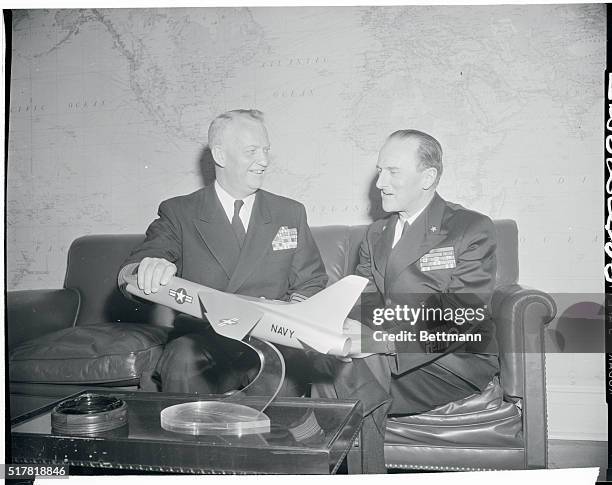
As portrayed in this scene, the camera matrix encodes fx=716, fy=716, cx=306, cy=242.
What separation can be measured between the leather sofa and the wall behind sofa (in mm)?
76

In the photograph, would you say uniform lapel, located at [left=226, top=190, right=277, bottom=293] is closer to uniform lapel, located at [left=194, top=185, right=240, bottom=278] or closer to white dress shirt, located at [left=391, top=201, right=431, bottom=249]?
uniform lapel, located at [left=194, top=185, right=240, bottom=278]

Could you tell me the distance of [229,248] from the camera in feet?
7.54

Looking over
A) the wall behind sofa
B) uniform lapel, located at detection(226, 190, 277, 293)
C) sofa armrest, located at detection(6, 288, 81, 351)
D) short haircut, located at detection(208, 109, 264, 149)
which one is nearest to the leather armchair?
the wall behind sofa

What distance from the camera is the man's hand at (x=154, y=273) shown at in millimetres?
2168

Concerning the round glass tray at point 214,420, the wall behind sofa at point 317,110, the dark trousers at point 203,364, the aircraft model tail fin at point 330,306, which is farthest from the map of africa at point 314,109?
the round glass tray at point 214,420

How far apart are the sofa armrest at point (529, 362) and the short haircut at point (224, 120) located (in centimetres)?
97

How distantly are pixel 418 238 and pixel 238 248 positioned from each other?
22.6 inches

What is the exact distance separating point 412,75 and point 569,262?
0.77m

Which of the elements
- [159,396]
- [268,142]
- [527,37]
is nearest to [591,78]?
[527,37]

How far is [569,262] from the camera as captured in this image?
225 centimetres

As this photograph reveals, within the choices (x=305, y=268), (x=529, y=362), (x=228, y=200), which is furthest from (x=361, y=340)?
(x=228, y=200)

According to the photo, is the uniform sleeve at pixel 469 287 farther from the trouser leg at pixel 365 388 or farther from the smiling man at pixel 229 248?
the smiling man at pixel 229 248

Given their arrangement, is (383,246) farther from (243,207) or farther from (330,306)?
(243,207)

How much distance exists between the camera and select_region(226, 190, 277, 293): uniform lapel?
7.53 ft
